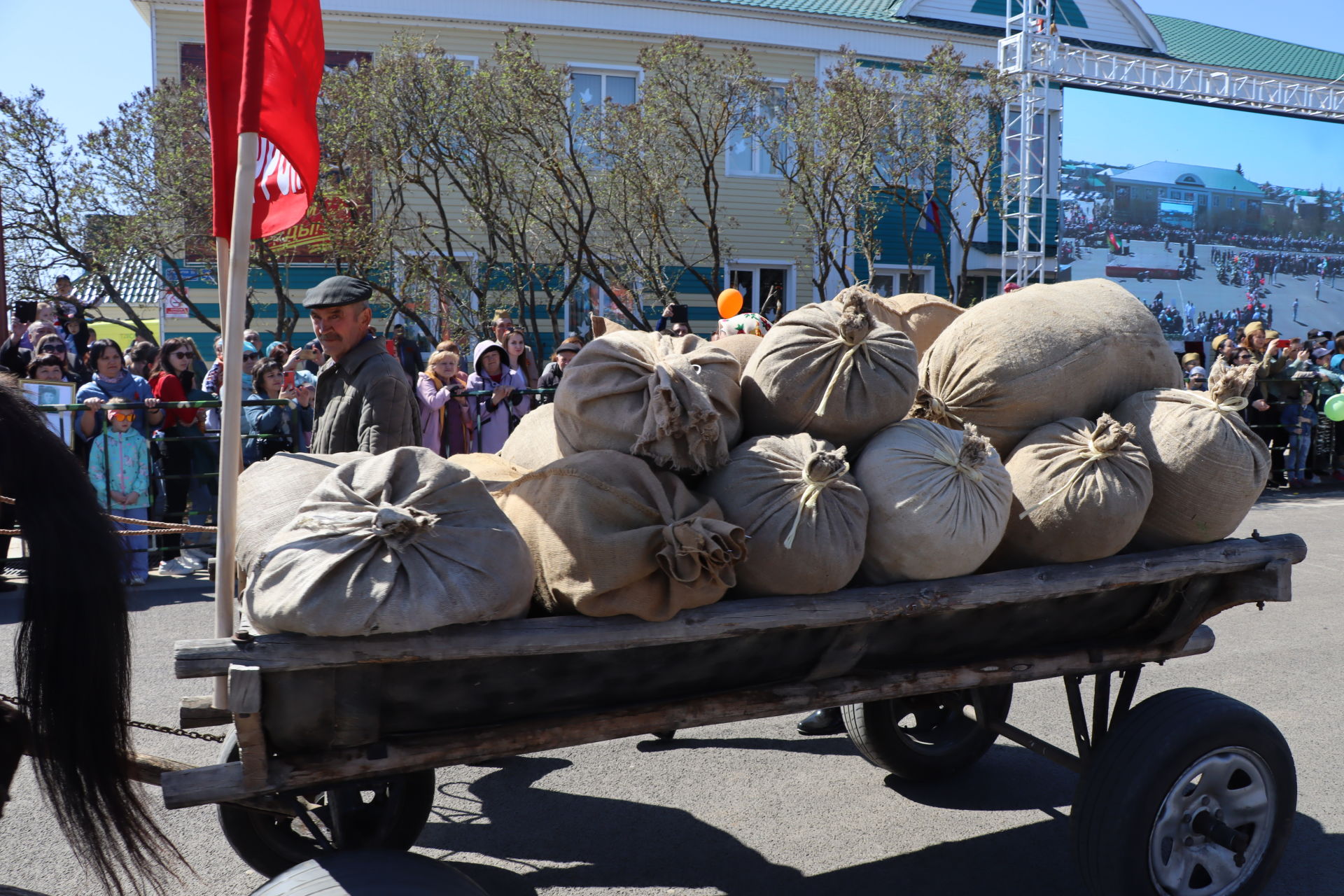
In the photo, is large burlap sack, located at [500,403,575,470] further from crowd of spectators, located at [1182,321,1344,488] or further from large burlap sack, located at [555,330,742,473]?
crowd of spectators, located at [1182,321,1344,488]

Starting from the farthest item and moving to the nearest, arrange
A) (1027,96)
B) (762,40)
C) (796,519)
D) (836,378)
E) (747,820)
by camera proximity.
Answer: (762,40), (1027,96), (747,820), (836,378), (796,519)

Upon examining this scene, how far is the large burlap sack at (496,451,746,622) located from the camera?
2.50 metres

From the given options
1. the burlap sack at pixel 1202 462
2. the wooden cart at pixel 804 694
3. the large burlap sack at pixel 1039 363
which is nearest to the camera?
the wooden cart at pixel 804 694

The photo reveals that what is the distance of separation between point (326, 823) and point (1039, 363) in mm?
2728

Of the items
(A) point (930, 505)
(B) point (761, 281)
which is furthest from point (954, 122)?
(A) point (930, 505)

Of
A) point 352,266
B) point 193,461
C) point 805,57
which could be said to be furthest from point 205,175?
point 805,57

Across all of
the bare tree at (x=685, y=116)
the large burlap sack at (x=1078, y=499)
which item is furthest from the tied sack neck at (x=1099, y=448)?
the bare tree at (x=685, y=116)

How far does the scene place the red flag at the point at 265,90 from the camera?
9.12 ft

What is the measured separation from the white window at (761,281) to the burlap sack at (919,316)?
16.4 metres

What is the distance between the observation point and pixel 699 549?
2486 mm

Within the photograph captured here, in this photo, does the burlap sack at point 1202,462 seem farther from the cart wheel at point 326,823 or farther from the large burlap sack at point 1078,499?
the cart wheel at point 326,823

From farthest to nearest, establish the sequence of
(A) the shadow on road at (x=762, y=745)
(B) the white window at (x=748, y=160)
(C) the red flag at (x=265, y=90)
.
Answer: (B) the white window at (x=748, y=160)
(A) the shadow on road at (x=762, y=745)
(C) the red flag at (x=265, y=90)

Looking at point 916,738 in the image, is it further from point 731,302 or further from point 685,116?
point 685,116

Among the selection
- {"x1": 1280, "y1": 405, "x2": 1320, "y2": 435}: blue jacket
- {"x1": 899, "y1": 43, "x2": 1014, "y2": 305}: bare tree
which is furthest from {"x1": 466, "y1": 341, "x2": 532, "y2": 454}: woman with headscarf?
{"x1": 899, "y1": 43, "x2": 1014, "y2": 305}: bare tree
